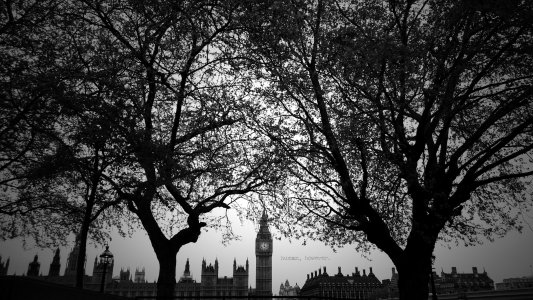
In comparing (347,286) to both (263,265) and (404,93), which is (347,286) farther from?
(404,93)

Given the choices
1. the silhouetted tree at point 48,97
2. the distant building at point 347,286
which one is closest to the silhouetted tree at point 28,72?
the silhouetted tree at point 48,97

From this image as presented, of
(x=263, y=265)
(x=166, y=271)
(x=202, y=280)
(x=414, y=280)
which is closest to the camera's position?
(x=414, y=280)

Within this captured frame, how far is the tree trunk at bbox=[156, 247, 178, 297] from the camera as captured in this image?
16642mm

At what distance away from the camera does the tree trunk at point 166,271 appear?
16.6 m

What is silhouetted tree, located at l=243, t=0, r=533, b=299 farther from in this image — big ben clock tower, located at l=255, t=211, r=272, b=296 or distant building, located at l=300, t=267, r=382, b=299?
distant building, located at l=300, t=267, r=382, b=299


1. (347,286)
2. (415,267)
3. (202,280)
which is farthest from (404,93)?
(347,286)

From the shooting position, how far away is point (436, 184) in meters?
14.3

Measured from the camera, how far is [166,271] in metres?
17.2

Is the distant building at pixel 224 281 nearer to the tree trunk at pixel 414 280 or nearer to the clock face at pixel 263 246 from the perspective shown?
the clock face at pixel 263 246

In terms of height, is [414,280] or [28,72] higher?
[28,72]

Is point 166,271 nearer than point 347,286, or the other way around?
point 166,271

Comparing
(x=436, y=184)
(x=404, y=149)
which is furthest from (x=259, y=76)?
(x=436, y=184)

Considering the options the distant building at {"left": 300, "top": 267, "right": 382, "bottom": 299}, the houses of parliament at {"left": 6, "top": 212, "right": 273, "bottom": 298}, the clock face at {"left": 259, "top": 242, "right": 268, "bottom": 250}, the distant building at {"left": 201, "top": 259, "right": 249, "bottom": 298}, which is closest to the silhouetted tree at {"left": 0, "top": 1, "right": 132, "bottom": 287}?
the houses of parliament at {"left": 6, "top": 212, "right": 273, "bottom": 298}

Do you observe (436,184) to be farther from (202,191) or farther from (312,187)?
(202,191)
